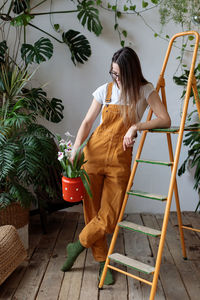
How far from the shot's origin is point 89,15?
3158 millimetres

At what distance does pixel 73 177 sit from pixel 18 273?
0.84 metres

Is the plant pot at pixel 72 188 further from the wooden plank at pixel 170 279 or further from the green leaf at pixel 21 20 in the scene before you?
the green leaf at pixel 21 20

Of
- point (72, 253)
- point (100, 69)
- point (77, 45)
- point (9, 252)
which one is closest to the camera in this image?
point (9, 252)

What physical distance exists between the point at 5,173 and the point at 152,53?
2.01 metres

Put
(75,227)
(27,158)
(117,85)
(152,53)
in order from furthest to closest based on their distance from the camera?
1. (152,53)
2. (75,227)
3. (27,158)
4. (117,85)

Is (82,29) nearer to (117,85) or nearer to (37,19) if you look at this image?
(37,19)

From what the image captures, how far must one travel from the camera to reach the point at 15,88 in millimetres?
2840

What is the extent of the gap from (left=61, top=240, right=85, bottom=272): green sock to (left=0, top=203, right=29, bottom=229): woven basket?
0.50 meters

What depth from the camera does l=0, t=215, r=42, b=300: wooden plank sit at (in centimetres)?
209

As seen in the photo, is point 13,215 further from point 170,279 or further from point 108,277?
point 170,279

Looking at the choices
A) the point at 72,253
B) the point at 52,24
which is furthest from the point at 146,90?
the point at 52,24

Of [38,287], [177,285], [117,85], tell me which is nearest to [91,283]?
[38,287]

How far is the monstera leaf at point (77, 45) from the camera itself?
323 centimetres

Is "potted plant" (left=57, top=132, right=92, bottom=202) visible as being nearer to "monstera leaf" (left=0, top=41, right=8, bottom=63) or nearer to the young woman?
the young woman
